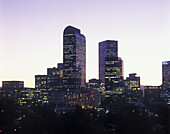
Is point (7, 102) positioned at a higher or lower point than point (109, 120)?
higher

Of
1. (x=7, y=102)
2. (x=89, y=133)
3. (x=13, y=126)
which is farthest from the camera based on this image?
(x=7, y=102)

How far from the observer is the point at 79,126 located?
58469mm

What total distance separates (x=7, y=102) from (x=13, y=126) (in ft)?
60.3

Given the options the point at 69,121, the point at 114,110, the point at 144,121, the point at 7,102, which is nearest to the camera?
the point at 69,121

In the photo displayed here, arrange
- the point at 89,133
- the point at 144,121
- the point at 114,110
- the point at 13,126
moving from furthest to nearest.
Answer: the point at 114,110
the point at 13,126
the point at 144,121
the point at 89,133

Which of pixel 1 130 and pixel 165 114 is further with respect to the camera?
pixel 165 114

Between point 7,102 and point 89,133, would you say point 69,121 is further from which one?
point 7,102

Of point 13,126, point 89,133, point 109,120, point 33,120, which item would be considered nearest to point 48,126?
point 33,120

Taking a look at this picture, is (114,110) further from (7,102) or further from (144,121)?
(144,121)

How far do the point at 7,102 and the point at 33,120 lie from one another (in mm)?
21330

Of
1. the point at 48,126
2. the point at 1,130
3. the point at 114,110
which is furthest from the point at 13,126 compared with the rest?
the point at 114,110

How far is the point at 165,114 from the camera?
93438mm

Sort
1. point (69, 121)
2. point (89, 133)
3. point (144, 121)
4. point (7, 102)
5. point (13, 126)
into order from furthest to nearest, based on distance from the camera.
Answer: point (7, 102) < point (13, 126) < point (144, 121) < point (69, 121) < point (89, 133)

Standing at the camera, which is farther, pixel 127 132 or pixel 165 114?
pixel 165 114
